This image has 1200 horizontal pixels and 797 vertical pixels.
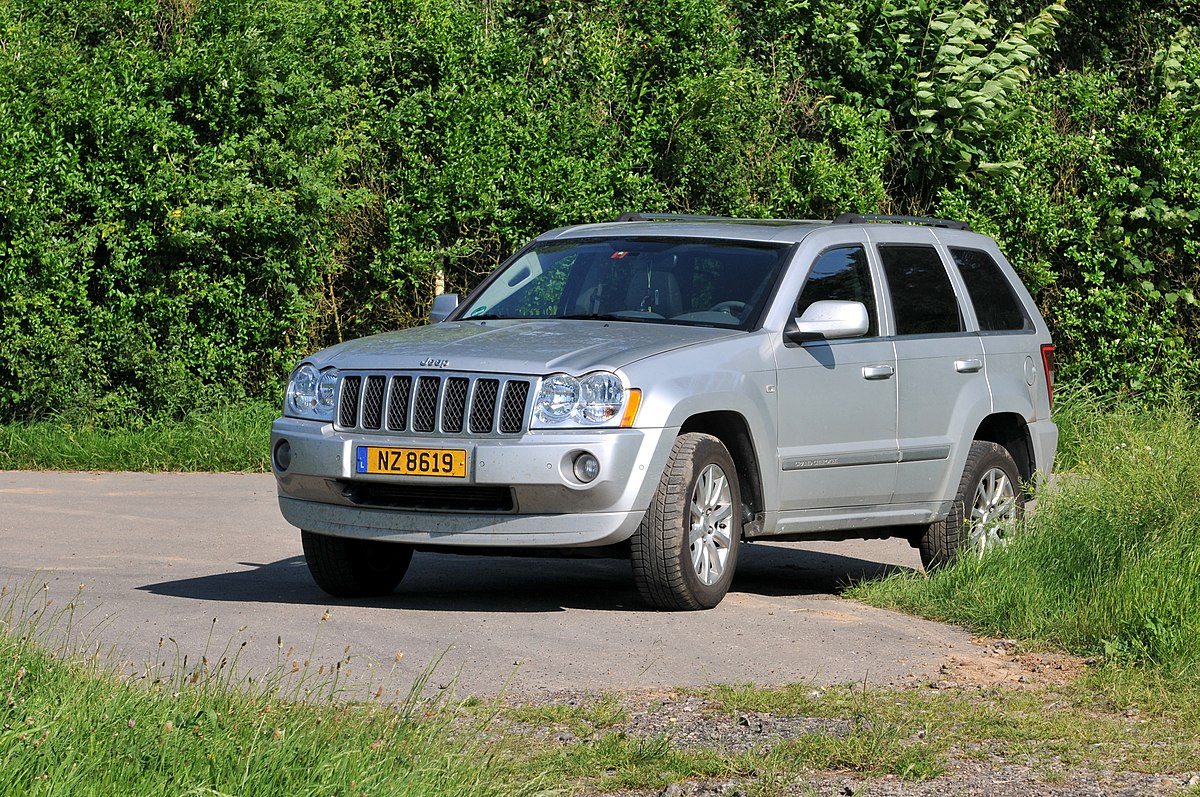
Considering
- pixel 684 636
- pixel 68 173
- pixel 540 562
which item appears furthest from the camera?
pixel 68 173

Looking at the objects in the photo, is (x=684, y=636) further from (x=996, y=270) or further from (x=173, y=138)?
(x=173, y=138)

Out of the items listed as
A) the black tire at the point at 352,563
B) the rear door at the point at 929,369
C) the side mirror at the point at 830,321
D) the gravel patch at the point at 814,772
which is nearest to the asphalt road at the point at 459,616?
the black tire at the point at 352,563

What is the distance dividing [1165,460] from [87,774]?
6.36m

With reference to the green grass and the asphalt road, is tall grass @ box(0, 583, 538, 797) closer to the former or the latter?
the asphalt road

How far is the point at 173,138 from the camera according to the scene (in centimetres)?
1529

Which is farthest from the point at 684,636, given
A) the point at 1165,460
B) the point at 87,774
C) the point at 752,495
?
the point at 87,774

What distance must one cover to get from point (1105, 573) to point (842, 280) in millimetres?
2167

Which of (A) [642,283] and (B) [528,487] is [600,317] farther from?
(B) [528,487]

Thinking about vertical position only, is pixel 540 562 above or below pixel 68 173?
below

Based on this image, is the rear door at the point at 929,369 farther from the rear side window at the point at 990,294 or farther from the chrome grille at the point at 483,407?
the chrome grille at the point at 483,407

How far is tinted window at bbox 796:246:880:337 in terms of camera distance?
9305 mm

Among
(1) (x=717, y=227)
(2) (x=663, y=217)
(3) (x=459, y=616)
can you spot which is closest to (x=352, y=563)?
(3) (x=459, y=616)

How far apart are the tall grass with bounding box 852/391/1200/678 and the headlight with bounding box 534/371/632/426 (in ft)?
6.46

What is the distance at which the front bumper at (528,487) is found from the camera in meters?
7.85
